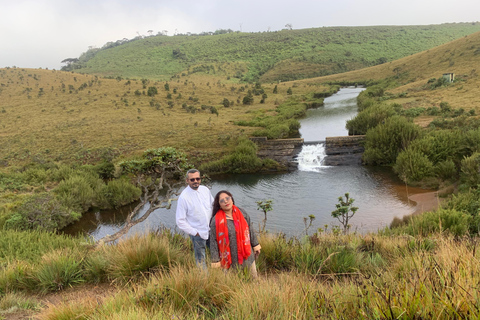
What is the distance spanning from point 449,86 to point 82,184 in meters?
36.8

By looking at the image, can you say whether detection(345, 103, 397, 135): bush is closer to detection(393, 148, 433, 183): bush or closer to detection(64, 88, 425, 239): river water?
detection(64, 88, 425, 239): river water

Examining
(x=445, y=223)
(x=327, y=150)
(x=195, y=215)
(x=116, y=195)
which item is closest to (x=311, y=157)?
(x=327, y=150)

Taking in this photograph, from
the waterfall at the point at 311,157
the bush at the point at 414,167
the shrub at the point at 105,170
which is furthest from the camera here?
the waterfall at the point at 311,157

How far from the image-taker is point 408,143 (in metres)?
18.0

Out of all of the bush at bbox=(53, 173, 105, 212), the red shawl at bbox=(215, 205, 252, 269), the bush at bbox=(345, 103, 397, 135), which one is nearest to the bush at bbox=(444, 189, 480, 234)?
the red shawl at bbox=(215, 205, 252, 269)

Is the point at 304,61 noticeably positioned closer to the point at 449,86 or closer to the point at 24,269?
the point at 449,86

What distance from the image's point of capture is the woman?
Answer: 410 centimetres

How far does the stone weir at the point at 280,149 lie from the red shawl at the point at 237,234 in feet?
53.8

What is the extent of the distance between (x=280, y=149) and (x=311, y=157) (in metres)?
2.46

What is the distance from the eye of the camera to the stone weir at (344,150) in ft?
66.7

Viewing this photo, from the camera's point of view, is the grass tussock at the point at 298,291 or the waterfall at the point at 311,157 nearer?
the grass tussock at the point at 298,291

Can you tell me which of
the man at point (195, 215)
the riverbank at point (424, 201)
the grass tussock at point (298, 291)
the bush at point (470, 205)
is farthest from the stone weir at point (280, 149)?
the man at point (195, 215)

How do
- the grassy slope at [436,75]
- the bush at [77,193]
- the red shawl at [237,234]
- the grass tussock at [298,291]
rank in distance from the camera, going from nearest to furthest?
the grass tussock at [298,291]
the red shawl at [237,234]
the bush at [77,193]
the grassy slope at [436,75]

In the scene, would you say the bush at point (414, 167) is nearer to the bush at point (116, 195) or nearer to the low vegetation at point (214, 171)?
the low vegetation at point (214, 171)
